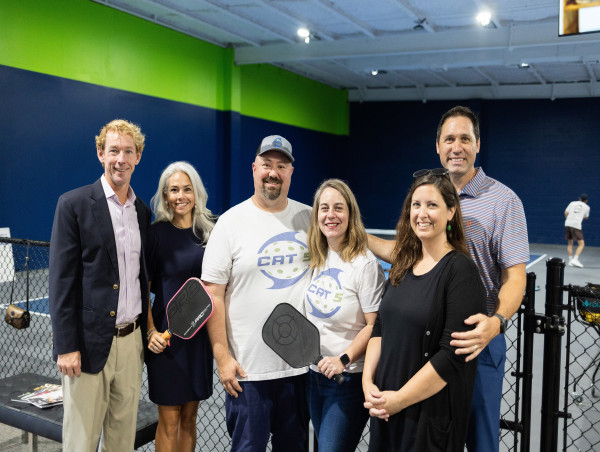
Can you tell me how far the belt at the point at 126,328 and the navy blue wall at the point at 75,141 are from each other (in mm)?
7974

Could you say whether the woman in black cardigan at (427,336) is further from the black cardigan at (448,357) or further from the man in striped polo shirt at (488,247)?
the man in striped polo shirt at (488,247)

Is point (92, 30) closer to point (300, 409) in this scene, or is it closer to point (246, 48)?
point (246, 48)

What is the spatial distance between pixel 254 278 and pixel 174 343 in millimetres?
603

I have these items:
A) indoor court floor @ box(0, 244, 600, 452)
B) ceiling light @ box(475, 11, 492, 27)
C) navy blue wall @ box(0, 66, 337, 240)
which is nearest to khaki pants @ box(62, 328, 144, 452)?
indoor court floor @ box(0, 244, 600, 452)

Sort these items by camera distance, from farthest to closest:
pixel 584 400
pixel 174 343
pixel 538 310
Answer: pixel 538 310, pixel 584 400, pixel 174 343

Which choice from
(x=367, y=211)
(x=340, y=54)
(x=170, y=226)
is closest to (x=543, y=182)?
(x=367, y=211)

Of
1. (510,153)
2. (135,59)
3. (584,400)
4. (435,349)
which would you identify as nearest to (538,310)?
(584,400)

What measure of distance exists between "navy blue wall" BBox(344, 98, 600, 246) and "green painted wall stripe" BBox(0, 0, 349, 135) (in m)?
3.65

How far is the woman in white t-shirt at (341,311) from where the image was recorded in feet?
7.05

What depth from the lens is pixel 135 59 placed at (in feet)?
39.5

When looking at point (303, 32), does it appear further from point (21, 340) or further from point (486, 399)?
point (486, 399)

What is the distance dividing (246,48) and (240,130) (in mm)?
2202

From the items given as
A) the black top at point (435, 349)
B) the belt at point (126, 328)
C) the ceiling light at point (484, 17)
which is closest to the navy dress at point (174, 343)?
the belt at point (126, 328)

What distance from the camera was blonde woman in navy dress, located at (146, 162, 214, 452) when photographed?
2646 millimetres
